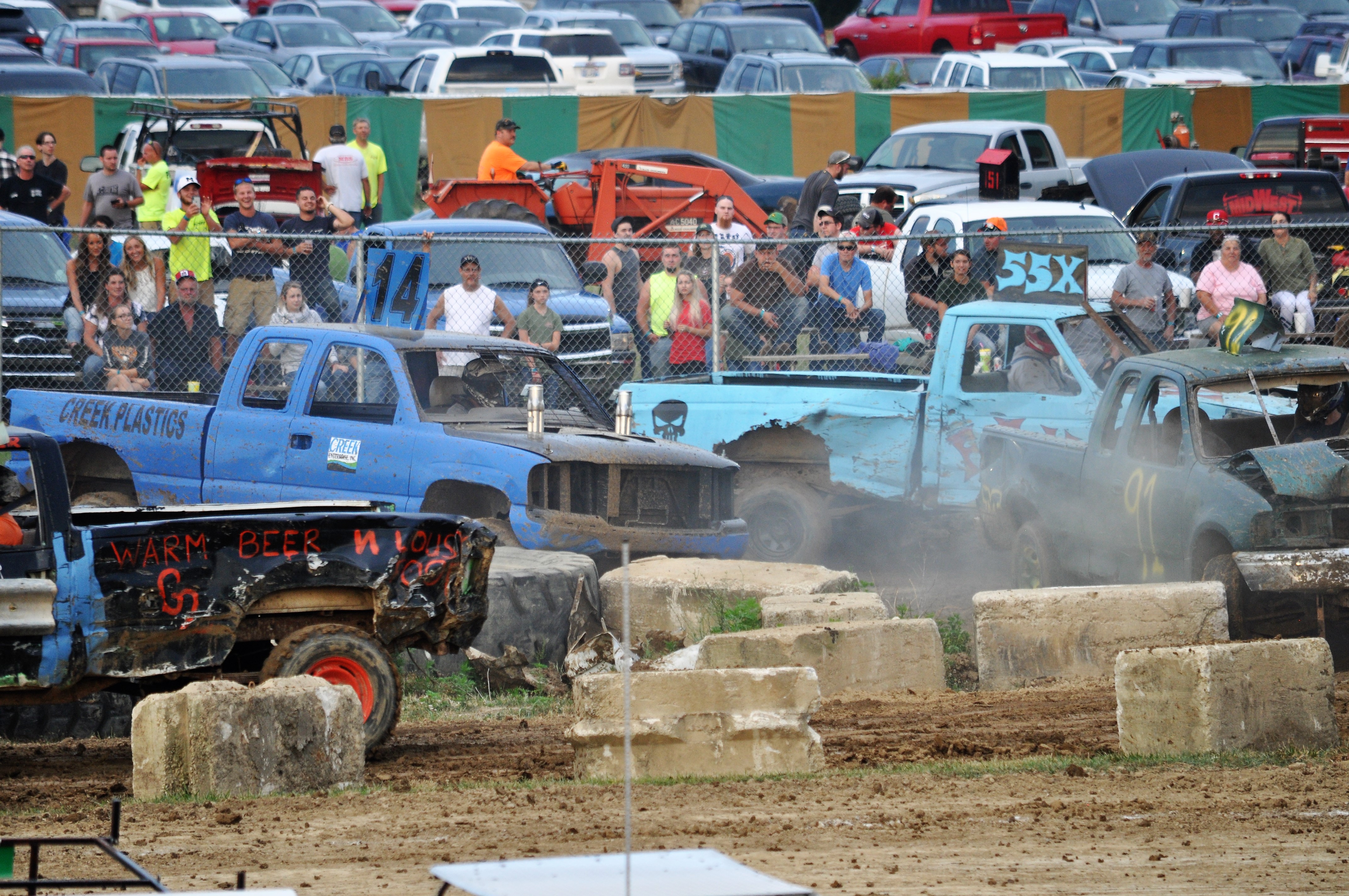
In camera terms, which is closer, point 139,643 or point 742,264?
point 139,643

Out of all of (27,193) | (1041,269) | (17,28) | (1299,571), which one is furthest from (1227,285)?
(17,28)

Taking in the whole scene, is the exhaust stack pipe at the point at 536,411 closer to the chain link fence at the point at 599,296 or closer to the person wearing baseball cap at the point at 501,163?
the chain link fence at the point at 599,296

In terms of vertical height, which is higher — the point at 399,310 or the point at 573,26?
the point at 573,26

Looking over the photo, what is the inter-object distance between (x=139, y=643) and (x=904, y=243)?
1066cm

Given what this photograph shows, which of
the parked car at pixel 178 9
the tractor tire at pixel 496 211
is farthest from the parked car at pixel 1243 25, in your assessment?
the parked car at pixel 178 9

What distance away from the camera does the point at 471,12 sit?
3691cm

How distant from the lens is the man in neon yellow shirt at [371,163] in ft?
71.5

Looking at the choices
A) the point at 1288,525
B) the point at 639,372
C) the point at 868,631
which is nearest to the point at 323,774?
the point at 868,631

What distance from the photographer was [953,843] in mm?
6535

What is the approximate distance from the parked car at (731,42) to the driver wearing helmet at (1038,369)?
2165 centimetres

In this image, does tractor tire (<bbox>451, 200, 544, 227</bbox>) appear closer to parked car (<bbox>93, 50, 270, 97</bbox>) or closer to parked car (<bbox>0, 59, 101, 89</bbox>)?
parked car (<bbox>93, 50, 270, 97</bbox>)

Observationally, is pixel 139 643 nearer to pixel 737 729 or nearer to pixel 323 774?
pixel 323 774

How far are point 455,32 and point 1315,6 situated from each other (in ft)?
58.6

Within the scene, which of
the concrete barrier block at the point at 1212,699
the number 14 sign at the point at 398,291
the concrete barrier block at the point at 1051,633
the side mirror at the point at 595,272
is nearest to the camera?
the concrete barrier block at the point at 1212,699
